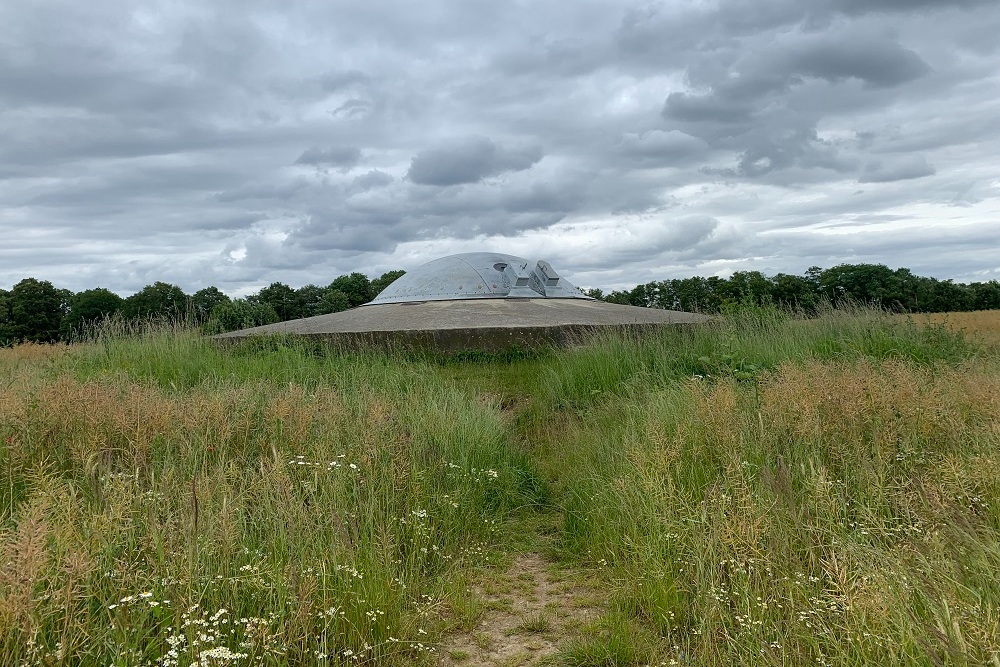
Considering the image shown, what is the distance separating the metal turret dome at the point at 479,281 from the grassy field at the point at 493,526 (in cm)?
976

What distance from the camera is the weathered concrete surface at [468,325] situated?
11.6 meters

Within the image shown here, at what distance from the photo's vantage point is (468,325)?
39.4ft

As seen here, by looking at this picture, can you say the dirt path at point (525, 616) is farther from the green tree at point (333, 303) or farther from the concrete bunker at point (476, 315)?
the green tree at point (333, 303)

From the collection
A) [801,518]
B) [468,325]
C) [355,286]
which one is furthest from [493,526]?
[355,286]

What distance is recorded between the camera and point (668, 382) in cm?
758

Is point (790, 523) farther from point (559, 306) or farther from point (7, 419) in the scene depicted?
point (559, 306)

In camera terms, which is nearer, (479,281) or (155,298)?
(479,281)

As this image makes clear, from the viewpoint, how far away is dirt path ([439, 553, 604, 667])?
3.33 m

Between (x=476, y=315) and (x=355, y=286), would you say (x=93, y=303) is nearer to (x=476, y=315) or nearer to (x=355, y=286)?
(x=355, y=286)

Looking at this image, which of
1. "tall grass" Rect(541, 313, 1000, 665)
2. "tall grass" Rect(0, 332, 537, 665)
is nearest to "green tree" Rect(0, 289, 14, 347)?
"tall grass" Rect(0, 332, 537, 665)

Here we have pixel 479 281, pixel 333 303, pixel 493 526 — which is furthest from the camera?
pixel 333 303

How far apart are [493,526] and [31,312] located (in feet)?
106

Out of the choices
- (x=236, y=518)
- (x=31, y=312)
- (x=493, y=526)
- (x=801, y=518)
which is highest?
(x=31, y=312)

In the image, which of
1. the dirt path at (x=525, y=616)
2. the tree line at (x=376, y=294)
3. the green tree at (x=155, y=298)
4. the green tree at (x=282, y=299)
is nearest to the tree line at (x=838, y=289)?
the tree line at (x=376, y=294)
